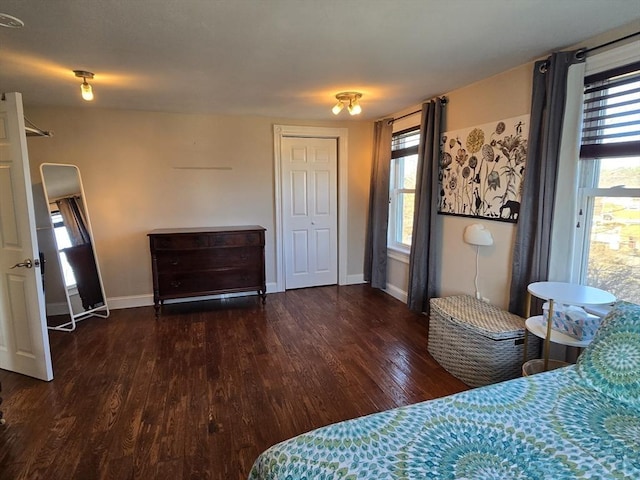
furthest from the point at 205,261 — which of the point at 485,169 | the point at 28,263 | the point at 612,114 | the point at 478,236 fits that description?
the point at 612,114

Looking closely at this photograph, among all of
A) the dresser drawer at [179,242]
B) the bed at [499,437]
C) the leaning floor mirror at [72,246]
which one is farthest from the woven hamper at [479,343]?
the leaning floor mirror at [72,246]

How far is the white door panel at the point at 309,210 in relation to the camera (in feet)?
15.3

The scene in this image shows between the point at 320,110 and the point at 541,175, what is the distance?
8.08ft

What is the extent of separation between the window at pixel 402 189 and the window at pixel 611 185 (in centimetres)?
198

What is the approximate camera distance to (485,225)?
3.03 m

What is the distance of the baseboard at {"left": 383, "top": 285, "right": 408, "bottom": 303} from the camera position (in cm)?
435

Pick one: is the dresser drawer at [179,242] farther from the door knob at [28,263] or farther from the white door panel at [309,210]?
the door knob at [28,263]

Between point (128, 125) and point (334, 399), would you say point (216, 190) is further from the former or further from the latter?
point (334, 399)

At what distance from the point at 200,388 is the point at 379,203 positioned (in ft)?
10.0

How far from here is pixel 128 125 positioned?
3980 millimetres

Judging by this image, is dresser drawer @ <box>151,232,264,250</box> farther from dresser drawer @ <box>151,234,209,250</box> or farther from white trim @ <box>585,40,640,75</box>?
white trim @ <box>585,40,640,75</box>

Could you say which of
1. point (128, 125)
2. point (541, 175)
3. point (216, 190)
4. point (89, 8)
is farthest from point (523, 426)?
point (128, 125)

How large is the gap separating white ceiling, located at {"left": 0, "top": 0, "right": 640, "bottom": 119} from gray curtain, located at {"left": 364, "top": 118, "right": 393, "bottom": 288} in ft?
3.90

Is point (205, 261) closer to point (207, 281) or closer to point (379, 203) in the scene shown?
point (207, 281)
